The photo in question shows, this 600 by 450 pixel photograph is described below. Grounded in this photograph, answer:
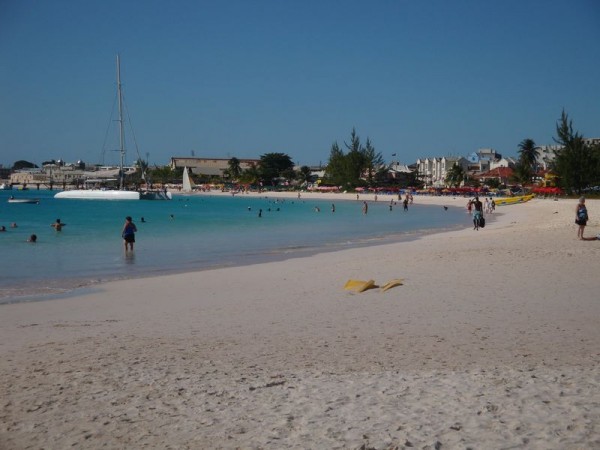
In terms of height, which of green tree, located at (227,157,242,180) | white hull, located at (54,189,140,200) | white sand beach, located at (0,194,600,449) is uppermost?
green tree, located at (227,157,242,180)

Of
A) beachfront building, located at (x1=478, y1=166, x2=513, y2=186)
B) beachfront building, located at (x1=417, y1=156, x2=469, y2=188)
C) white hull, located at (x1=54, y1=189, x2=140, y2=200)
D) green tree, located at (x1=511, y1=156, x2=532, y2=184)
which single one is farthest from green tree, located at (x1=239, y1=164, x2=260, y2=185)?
green tree, located at (x1=511, y1=156, x2=532, y2=184)

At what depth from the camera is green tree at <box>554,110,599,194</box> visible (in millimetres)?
58188

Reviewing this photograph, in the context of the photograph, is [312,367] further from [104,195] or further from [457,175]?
[457,175]

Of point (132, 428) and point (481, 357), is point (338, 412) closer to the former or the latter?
point (132, 428)

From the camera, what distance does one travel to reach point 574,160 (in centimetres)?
5834

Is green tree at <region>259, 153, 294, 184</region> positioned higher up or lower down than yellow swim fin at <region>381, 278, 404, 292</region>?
higher up

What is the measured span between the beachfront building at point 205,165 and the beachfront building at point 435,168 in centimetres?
5926

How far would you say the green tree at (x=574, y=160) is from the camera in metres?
58.2

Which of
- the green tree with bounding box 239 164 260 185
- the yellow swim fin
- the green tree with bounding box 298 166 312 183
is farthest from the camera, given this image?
the green tree with bounding box 298 166 312 183

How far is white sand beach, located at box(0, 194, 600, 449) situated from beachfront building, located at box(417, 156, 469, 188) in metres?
122

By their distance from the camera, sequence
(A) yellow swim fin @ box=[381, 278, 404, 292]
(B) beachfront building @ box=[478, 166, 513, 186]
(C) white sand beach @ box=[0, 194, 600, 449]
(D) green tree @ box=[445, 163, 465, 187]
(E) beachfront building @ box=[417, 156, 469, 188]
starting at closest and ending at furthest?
(C) white sand beach @ box=[0, 194, 600, 449] → (A) yellow swim fin @ box=[381, 278, 404, 292] → (B) beachfront building @ box=[478, 166, 513, 186] → (D) green tree @ box=[445, 163, 465, 187] → (E) beachfront building @ box=[417, 156, 469, 188]

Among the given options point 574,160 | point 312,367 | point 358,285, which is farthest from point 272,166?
point 312,367

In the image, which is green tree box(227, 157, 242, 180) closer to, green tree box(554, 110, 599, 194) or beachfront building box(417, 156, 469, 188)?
beachfront building box(417, 156, 469, 188)

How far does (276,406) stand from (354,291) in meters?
5.77
